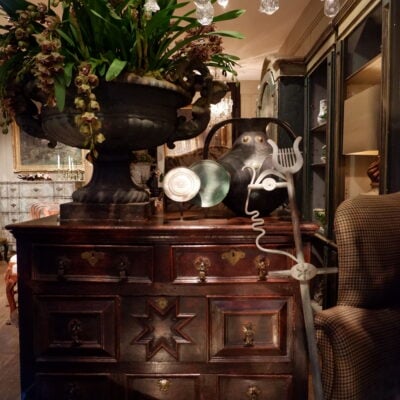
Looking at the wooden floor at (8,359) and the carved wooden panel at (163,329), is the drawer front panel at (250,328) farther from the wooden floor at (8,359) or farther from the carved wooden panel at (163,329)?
the wooden floor at (8,359)

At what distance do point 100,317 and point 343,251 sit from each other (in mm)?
658

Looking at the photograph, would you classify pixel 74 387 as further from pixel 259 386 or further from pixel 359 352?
pixel 359 352

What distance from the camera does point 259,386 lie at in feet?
3.24

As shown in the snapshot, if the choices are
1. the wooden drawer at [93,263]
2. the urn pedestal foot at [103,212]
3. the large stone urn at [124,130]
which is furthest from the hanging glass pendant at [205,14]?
the wooden drawer at [93,263]

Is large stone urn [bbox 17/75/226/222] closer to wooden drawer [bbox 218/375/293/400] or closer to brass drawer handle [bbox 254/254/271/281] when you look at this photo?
brass drawer handle [bbox 254/254/271/281]

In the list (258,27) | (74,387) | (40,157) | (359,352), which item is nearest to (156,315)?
(74,387)

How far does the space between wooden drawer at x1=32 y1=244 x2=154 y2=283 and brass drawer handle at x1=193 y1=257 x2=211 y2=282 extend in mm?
122

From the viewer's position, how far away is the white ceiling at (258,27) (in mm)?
2985

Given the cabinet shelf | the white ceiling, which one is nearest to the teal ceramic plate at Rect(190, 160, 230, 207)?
the cabinet shelf

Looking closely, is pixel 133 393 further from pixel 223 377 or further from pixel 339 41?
pixel 339 41

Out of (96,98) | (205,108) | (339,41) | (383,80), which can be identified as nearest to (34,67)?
(96,98)

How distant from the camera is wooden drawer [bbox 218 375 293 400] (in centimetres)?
98

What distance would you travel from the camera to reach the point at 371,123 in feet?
5.05

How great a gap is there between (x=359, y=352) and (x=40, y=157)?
17.6ft
